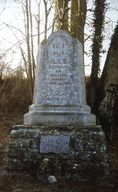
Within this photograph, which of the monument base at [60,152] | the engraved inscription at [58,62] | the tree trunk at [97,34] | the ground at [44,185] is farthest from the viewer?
the tree trunk at [97,34]

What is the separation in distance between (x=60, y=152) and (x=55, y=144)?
15 centimetres

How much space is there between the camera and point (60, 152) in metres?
7.43

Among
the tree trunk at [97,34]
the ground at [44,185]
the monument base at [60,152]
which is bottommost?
the ground at [44,185]

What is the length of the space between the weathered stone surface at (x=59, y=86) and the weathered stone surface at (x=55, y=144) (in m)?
0.39

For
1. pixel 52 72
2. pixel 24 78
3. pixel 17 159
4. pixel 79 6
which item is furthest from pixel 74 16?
pixel 17 159

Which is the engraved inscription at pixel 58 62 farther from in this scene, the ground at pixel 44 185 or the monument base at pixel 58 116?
the ground at pixel 44 185

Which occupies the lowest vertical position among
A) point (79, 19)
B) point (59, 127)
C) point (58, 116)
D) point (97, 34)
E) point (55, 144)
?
point (55, 144)

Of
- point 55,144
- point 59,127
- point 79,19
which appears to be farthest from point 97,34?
point 55,144

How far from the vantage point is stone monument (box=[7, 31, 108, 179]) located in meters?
7.37

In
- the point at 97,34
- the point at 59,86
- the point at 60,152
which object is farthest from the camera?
the point at 97,34

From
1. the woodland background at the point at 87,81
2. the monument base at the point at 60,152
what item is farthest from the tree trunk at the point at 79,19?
the monument base at the point at 60,152

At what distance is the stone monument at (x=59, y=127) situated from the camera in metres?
7.37

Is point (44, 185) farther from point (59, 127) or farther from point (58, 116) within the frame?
point (58, 116)

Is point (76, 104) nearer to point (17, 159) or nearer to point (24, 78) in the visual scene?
point (17, 159)
